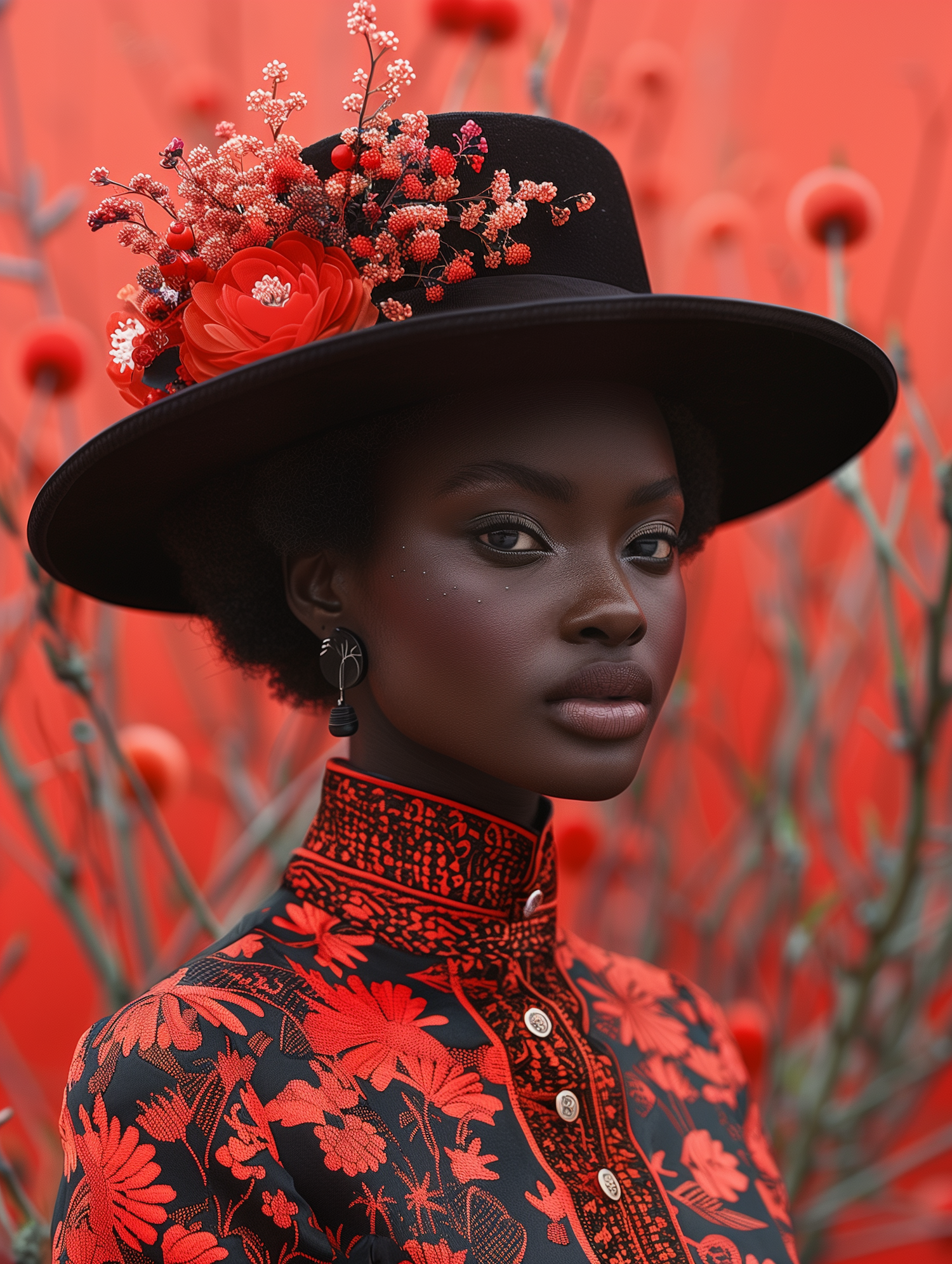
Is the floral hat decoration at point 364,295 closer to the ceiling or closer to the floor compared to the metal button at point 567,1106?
closer to the ceiling

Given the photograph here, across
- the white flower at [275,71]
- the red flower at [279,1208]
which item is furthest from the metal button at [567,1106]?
the white flower at [275,71]

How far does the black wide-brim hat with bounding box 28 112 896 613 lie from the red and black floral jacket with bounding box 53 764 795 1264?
26cm

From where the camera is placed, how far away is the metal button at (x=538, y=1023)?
32.6 inches

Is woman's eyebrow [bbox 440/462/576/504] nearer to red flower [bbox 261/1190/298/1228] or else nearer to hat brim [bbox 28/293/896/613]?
hat brim [bbox 28/293/896/613]

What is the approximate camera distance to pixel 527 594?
0.74 m

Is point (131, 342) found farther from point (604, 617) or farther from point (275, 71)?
point (604, 617)

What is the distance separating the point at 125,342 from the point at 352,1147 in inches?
21.9

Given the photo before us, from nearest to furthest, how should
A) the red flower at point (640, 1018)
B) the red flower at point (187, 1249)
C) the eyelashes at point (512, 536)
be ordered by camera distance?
the red flower at point (187, 1249)
the eyelashes at point (512, 536)
the red flower at point (640, 1018)

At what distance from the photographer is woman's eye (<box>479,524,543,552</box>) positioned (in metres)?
0.75

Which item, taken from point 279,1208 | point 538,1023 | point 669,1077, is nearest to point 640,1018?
point 669,1077

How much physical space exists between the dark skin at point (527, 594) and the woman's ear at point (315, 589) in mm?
44

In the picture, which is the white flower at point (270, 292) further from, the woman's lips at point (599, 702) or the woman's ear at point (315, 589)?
the woman's lips at point (599, 702)

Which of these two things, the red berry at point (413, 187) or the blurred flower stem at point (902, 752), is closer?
the red berry at point (413, 187)

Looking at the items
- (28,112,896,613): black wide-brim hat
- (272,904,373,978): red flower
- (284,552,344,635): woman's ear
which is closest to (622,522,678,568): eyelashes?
(28,112,896,613): black wide-brim hat
